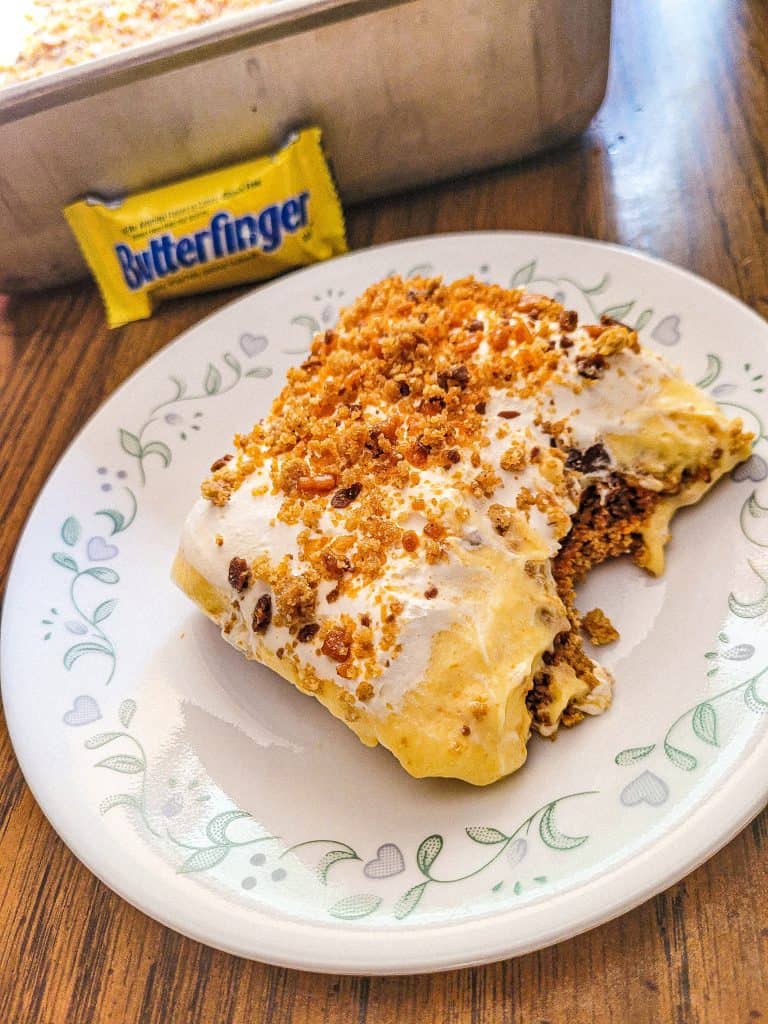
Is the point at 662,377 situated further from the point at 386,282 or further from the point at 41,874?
the point at 41,874

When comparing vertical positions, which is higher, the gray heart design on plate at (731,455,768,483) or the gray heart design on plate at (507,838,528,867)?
the gray heart design on plate at (731,455,768,483)

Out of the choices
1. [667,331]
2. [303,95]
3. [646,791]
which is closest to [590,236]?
[667,331]

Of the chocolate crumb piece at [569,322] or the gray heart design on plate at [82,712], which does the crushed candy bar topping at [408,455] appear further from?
the gray heart design on plate at [82,712]

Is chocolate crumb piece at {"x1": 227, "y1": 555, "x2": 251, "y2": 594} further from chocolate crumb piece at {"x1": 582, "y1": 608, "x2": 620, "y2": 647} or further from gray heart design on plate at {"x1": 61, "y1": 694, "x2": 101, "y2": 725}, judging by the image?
chocolate crumb piece at {"x1": 582, "y1": 608, "x2": 620, "y2": 647}

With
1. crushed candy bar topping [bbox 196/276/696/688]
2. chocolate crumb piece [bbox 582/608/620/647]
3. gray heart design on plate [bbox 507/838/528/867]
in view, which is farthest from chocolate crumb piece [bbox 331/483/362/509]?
gray heart design on plate [bbox 507/838/528/867]

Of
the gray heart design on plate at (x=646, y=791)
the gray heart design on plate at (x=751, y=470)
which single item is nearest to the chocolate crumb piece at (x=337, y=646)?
the gray heart design on plate at (x=646, y=791)

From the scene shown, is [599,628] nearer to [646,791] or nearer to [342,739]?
[646,791]

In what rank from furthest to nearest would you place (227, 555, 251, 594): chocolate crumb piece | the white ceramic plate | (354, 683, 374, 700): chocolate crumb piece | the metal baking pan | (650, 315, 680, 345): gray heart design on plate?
the metal baking pan < (650, 315, 680, 345): gray heart design on plate < (227, 555, 251, 594): chocolate crumb piece < (354, 683, 374, 700): chocolate crumb piece < the white ceramic plate
